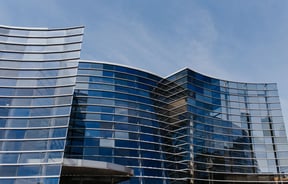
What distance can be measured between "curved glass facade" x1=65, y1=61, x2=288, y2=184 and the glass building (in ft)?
0.56

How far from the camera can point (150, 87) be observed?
4897 centimetres

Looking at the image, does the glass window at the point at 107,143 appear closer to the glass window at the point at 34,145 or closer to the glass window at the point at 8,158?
the glass window at the point at 34,145

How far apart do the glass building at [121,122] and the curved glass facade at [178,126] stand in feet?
0.56

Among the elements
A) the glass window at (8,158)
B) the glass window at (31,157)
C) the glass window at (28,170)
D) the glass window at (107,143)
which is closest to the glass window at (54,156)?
the glass window at (31,157)

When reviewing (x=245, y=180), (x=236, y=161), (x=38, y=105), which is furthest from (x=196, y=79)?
(x=38, y=105)

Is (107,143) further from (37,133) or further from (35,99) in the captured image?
(35,99)

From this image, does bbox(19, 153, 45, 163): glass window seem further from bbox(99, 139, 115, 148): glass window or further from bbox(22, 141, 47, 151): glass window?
bbox(99, 139, 115, 148): glass window

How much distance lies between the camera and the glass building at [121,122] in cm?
3028

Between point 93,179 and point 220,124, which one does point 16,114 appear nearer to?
point 93,179

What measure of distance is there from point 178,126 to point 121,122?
36.7 feet

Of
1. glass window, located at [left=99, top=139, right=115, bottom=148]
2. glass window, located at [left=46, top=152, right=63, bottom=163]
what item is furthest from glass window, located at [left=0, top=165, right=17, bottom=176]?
glass window, located at [left=99, top=139, right=115, bottom=148]

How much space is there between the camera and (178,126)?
157ft

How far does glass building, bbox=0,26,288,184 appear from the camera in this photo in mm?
30281

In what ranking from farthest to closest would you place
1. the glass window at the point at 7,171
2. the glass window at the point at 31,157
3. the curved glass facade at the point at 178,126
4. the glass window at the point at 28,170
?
the curved glass facade at the point at 178,126, the glass window at the point at 31,157, the glass window at the point at 28,170, the glass window at the point at 7,171
